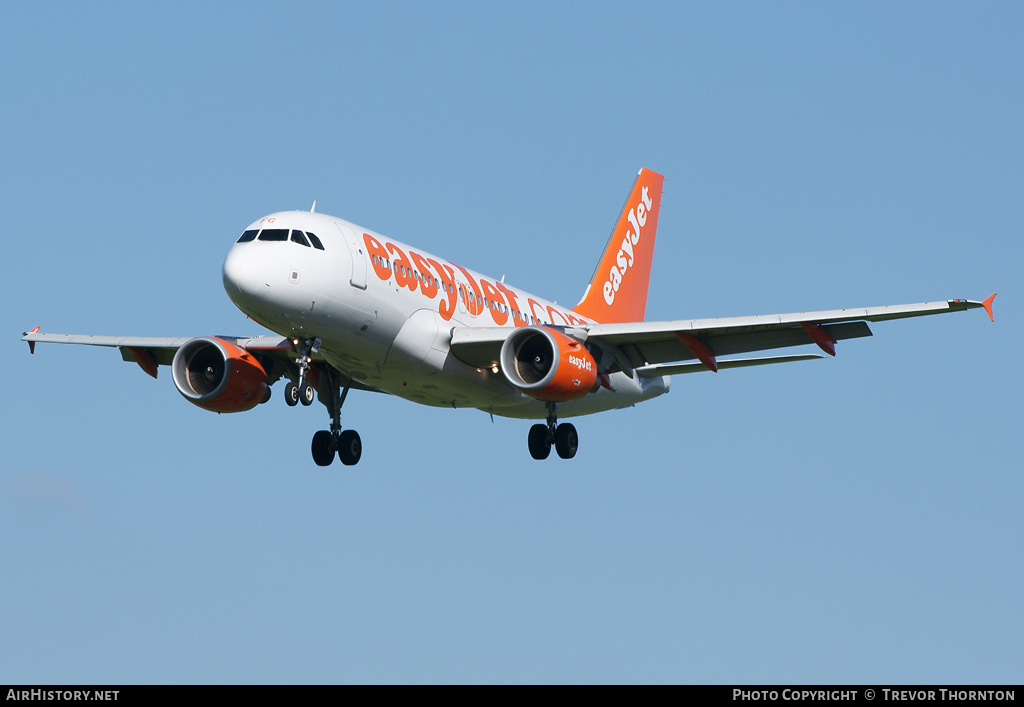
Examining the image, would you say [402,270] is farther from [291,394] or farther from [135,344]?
[135,344]

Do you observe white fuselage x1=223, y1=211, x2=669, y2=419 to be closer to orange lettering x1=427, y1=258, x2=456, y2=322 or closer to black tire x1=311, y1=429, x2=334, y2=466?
orange lettering x1=427, y1=258, x2=456, y2=322

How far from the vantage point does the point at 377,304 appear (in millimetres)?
30281

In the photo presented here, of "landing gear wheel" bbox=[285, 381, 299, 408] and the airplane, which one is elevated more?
the airplane

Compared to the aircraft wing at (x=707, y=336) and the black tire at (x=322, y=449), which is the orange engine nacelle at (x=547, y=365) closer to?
the aircraft wing at (x=707, y=336)

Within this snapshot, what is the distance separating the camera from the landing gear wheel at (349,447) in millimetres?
35750

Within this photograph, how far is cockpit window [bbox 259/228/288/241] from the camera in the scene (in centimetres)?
2922

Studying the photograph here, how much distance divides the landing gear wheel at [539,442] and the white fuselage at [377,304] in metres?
0.63

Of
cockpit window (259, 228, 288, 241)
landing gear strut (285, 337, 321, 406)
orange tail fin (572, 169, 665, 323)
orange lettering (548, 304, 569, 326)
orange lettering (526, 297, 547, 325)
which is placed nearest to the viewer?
cockpit window (259, 228, 288, 241)

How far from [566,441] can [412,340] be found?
258 inches

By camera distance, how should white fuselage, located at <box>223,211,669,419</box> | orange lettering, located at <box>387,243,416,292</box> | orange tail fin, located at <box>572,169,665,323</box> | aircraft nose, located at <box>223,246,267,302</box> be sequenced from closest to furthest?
aircraft nose, located at <box>223,246,267,302</box>
white fuselage, located at <box>223,211,669,419</box>
orange lettering, located at <box>387,243,416,292</box>
orange tail fin, located at <box>572,169,665,323</box>

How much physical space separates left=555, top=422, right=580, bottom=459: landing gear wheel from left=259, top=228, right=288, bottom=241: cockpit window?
1017 centimetres

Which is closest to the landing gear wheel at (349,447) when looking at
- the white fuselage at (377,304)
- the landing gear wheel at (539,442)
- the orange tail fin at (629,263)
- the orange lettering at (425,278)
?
the white fuselage at (377,304)

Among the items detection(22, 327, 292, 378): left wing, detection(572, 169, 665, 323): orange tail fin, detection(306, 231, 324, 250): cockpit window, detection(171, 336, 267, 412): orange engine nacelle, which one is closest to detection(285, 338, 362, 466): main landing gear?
detection(171, 336, 267, 412): orange engine nacelle

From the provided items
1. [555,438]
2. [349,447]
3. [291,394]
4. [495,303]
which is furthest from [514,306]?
[291,394]
